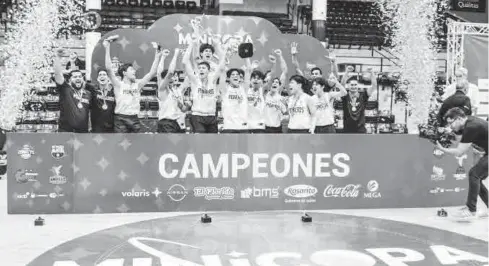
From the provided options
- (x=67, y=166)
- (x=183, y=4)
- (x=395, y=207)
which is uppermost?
(x=183, y=4)

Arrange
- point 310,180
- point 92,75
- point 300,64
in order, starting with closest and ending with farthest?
point 310,180, point 92,75, point 300,64

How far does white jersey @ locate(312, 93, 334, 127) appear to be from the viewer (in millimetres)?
7133

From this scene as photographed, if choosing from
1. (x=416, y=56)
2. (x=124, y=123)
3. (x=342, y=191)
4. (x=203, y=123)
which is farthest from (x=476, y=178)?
(x=416, y=56)

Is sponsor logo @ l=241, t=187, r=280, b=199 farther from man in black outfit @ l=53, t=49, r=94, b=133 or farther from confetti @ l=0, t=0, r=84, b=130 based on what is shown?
confetti @ l=0, t=0, r=84, b=130

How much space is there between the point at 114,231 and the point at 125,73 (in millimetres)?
2345

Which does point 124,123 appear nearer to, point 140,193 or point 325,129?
point 140,193

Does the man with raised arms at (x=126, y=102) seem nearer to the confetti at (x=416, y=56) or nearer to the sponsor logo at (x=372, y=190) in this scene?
the sponsor logo at (x=372, y=190)

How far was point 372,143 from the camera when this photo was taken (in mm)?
6410

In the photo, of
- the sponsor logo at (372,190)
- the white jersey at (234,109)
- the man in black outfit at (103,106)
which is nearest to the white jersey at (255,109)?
the white jersey at (234,109)

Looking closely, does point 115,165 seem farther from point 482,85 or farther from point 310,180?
point 482,85

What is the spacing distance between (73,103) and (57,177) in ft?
3.33

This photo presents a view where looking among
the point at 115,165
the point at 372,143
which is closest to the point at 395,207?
the point at 372,143

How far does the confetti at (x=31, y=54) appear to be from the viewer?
38.5 feet

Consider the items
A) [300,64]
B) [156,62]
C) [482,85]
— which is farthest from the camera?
[482,85]
